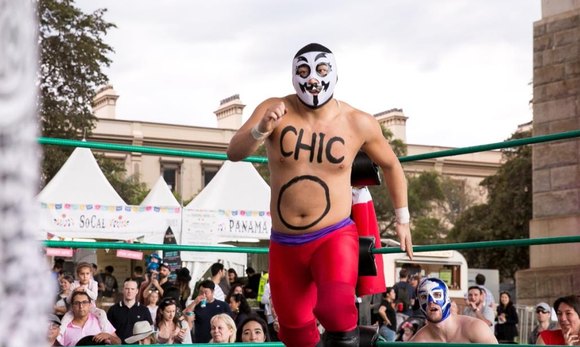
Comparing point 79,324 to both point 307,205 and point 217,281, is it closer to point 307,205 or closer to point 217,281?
point 217,281

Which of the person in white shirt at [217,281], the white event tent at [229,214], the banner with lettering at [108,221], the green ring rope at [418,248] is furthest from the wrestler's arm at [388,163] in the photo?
the white event tent at [229,214]

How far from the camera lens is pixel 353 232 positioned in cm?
422

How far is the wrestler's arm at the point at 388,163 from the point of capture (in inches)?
168

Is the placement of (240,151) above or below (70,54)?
below

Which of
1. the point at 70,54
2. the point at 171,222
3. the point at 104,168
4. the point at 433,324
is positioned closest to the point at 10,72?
the point at 433,324

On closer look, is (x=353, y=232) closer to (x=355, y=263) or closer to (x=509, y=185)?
(x=355, y=263)

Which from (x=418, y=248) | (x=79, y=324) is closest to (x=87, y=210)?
(x=79, y=324)

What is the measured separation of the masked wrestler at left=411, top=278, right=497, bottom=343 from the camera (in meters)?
5.30

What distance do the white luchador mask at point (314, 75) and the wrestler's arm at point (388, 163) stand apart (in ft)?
0.75

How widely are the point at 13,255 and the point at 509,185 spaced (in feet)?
123

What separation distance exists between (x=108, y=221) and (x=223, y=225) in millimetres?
1869

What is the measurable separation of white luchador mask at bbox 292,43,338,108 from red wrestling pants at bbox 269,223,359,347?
1.89 feet

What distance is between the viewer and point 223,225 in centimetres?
1570

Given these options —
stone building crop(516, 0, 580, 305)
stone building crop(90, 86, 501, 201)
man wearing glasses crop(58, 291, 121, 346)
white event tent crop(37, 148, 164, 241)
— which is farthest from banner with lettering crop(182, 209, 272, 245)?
stone building crop(90, 86, 501, 201)
